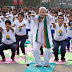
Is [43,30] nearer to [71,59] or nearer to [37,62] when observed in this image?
[37,62]

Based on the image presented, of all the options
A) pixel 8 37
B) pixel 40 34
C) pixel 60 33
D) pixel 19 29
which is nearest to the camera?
pixel 40 34

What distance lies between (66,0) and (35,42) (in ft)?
369

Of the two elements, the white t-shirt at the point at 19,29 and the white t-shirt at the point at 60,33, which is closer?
the white t-shirt at the point at 60,33

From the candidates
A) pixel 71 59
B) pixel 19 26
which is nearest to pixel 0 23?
pixel 19 26

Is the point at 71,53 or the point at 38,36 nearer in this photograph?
the point at 38,36

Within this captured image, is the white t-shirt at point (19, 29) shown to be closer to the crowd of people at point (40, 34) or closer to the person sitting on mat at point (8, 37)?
the crowd of people at point (40, 34)

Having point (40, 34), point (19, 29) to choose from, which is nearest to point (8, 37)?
point (19, 29)

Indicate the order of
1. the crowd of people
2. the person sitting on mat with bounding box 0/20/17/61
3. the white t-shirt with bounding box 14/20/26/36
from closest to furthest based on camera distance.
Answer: the crowd of people < the person sitting on mat with bounding box 0/20/17/61 < the white t-shirt with bounding box 14/20/26/36

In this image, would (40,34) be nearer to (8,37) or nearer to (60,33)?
(60,33)

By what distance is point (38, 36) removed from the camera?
7.41 meters

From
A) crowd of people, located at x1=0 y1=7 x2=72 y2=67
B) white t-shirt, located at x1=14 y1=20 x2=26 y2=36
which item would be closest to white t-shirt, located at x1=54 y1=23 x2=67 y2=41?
crowd of people, located at x1=0 y1=7 x2=72 y2=67

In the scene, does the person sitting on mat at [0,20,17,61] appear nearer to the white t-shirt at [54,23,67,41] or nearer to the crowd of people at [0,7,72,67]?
the crowd of people at [0,7,72,67]

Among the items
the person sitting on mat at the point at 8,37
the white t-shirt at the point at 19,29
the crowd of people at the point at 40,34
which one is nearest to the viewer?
the crowd of people at the point at 40,34

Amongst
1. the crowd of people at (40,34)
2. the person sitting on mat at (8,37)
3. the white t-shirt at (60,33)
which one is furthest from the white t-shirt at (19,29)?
the white t-shirt at (60,33)
